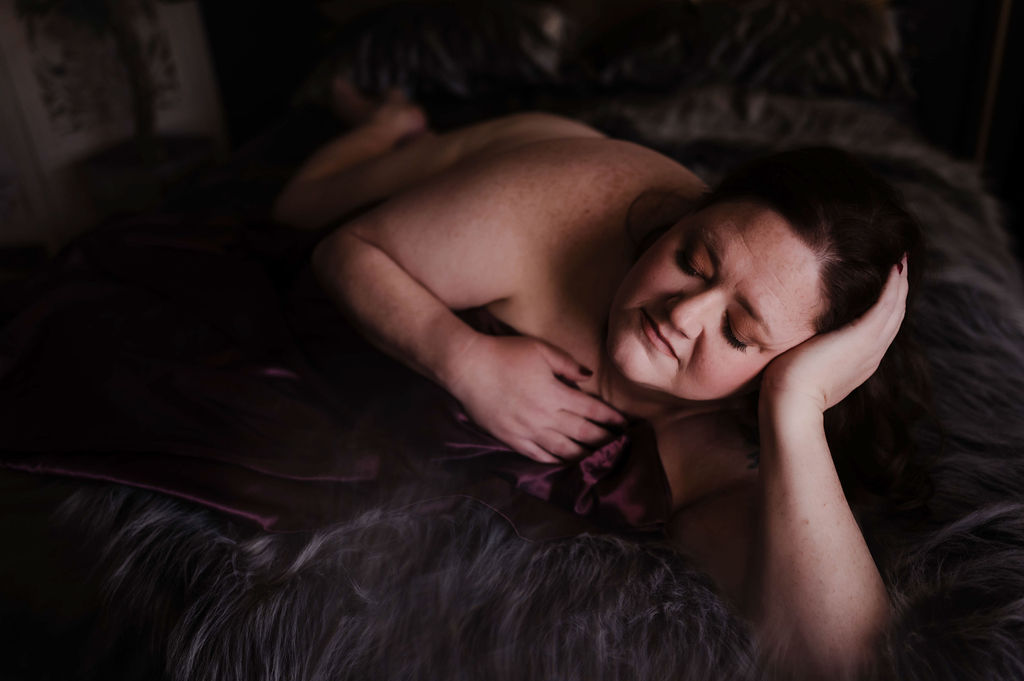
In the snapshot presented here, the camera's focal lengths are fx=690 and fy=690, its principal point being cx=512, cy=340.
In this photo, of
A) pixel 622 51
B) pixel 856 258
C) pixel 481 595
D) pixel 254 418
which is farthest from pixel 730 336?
pixel 622 51

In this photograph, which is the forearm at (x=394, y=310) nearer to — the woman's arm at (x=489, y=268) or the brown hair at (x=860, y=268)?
the woman's arm at (x=489, y=268)

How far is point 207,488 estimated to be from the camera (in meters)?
0.78

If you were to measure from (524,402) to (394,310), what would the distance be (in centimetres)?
21

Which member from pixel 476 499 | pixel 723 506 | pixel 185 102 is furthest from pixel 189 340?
pixel 185 102

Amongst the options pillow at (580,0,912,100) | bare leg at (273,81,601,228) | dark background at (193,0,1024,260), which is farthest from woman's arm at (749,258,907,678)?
dark background at (193,0,1024,260)

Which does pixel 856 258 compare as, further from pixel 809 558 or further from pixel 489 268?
pixel 489 268

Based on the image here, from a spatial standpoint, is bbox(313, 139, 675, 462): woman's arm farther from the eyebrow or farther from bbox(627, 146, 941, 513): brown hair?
the eyebrow

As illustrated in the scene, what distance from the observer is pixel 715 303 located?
714 mm

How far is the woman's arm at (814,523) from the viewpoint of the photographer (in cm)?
66

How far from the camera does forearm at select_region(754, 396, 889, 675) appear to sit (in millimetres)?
654

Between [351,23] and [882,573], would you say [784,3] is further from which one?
[882,573]

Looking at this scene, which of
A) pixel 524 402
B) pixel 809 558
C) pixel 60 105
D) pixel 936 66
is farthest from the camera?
pixel 936 66

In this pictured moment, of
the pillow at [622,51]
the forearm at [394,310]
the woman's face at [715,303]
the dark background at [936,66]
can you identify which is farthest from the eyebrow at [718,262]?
the dark background at [936,66]

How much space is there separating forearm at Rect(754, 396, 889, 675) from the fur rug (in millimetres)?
30
